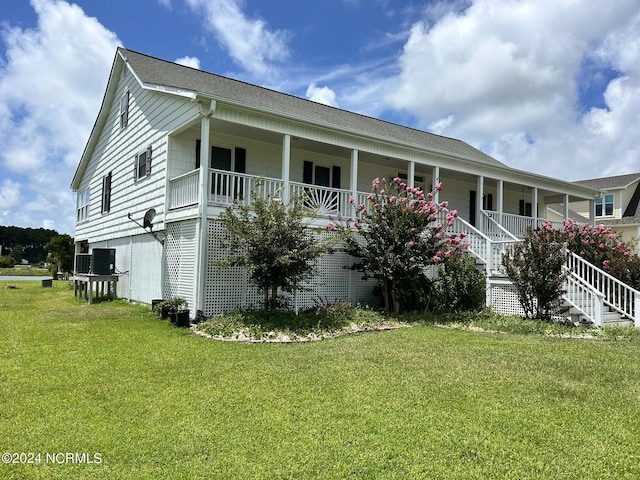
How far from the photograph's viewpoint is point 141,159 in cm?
1347

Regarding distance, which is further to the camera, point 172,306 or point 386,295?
point 386,295

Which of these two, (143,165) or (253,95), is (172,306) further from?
(253,95)

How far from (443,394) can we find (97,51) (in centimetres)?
Result: 2072

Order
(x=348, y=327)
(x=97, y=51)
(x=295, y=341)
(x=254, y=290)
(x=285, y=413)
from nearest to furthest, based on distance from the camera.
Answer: (x=285, y=413) → (x=295, y=341) → (x=348, y=327) → (x=254, y=290) → (x=97, y=51)

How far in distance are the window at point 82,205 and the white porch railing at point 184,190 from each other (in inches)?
435

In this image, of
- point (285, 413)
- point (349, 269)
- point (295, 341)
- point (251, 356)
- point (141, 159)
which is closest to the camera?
point (285, 413)

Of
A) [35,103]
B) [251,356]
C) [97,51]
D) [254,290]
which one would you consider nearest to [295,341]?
[251,356]

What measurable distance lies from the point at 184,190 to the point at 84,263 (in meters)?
7.39

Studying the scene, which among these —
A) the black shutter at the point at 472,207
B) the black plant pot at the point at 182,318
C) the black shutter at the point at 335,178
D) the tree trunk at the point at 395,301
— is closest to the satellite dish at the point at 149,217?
the black plant pot at the point at 182,318

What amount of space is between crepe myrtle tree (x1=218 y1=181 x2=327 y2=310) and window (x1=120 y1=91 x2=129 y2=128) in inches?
344

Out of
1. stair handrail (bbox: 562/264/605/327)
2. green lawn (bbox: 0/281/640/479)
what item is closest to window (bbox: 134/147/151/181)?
green lawn (bbox: 0/281/640/479)

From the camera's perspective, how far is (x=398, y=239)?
10203mm

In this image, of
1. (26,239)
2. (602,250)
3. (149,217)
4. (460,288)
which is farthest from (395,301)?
(26,239)

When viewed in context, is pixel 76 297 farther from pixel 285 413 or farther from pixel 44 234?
pixel 44 234
